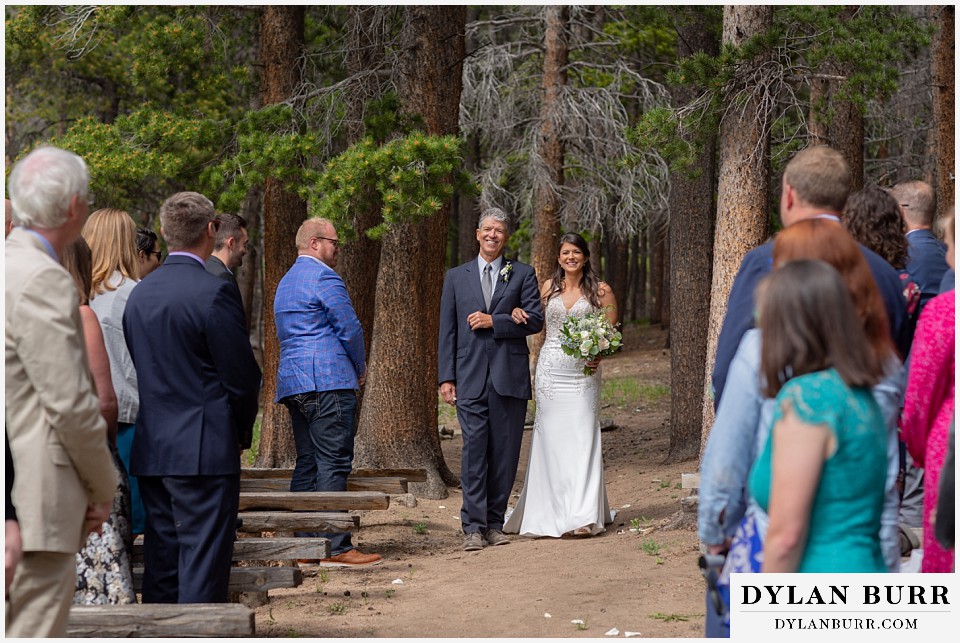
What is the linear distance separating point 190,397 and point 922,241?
413 centimetres

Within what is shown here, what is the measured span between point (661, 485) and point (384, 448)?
2.94 metres

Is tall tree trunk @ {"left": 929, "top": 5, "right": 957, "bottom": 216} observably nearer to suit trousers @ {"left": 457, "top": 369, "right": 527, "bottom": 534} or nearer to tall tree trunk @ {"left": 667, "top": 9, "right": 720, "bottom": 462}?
tall tree trunk @ {"left": 667, "top": 9, "right": 720, "bottom": 462}

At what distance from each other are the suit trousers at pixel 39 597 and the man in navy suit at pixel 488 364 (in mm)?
5187

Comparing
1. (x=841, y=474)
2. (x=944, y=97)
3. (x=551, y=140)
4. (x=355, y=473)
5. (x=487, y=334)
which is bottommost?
(x=355, y=473)

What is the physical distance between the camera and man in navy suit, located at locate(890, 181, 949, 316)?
606cm

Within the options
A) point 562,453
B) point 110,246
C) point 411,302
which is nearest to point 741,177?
point 562,453

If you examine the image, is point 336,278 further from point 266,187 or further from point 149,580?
point 266,187

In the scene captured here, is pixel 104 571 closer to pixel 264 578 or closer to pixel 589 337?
pixel 264 578

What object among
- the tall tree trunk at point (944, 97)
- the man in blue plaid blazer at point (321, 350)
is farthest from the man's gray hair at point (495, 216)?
the tall tree trunk at point (944, 97)

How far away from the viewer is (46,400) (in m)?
3.73

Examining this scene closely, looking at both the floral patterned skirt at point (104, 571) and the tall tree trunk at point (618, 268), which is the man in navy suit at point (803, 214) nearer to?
the floral patterned skirt at point (104, 571)

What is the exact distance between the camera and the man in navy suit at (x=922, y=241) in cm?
606

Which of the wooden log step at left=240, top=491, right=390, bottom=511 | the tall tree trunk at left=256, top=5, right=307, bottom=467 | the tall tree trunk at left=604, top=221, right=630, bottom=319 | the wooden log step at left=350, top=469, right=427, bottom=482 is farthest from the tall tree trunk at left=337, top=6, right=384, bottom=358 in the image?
the tall tree trunk at left=604, top=221, right=630, bottom=319

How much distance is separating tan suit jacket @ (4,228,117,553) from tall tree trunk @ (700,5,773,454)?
20.2ft
